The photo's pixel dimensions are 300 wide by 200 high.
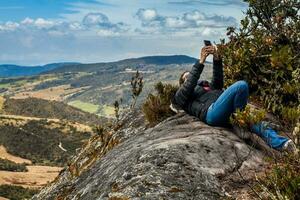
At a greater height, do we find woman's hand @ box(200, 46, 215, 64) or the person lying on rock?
woman's hand @ box(200, 46, 215, 64)

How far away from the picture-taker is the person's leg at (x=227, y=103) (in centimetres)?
938

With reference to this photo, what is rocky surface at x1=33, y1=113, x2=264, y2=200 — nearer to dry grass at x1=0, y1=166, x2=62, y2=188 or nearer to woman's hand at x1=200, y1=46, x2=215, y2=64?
woman's hand at x1=200, y1=46, x2=215, y2=64

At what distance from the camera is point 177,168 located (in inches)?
278

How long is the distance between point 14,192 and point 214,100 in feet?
383

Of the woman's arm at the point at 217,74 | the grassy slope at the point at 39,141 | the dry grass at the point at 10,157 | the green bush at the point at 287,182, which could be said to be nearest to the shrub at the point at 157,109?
the woman's arm at the point at 217,74

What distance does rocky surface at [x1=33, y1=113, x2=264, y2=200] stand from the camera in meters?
6.58

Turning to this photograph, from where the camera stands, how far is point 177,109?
1098 cm

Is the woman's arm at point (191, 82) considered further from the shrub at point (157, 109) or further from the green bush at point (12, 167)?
the green bush at point (12, 167)

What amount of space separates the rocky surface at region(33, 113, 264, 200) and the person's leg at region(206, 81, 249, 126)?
0.65ft

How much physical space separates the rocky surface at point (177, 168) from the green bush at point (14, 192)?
109125mm

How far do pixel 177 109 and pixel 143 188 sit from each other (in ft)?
15.2

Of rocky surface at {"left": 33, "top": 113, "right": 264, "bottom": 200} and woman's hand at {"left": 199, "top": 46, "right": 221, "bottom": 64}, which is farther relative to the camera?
woman's hand at {"left": 199, "top": 46, "right": 221, "bottom": 64}

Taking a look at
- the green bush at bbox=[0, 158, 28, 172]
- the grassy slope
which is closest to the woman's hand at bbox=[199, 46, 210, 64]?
the green bush at bbox=[0, 158, 28, 172]

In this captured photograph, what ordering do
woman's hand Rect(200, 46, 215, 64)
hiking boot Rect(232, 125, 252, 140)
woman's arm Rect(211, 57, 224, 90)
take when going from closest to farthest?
hiking boot Rect(232, 125, 252, 140), woman's hand Rect(200, 46, 215, 64), woman's arm Rect(211, 57, 224, 90)
